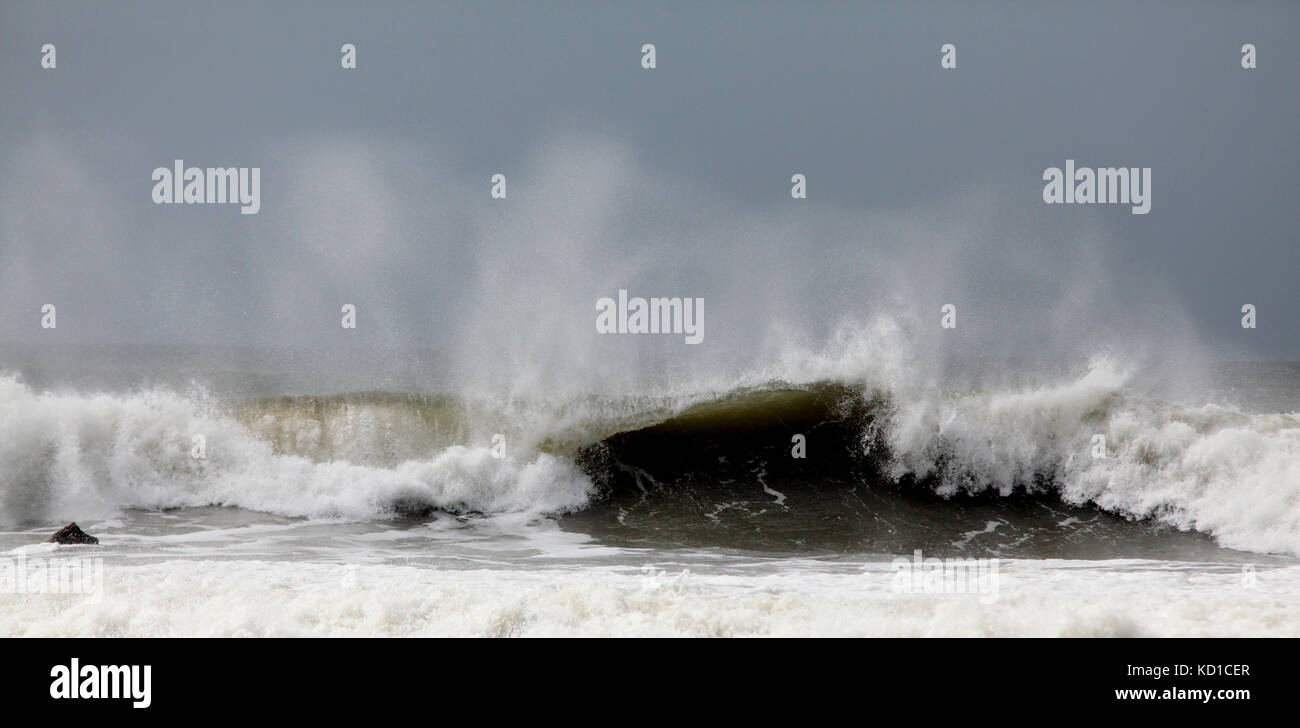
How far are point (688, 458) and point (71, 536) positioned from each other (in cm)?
647

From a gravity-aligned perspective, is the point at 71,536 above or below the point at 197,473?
below

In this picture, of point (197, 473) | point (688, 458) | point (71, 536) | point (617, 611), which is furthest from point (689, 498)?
point (71, 536)

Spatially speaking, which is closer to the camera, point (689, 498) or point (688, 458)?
point (689, 498)

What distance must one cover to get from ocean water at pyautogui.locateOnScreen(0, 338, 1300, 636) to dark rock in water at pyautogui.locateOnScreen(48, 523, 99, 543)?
131 millimetres

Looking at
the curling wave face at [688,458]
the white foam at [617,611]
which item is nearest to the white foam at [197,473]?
the curling wave face at [688,458]

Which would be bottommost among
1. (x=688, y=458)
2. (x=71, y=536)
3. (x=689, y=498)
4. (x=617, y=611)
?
(x=689, y=498)

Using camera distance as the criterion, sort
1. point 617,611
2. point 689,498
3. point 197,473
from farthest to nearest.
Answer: point 197,473
point 689,498
point 617,611

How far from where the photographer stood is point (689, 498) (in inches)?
397

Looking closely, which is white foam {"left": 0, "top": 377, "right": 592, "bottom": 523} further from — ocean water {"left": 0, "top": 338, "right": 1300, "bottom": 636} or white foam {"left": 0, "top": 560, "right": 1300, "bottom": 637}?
white foam {"left": 0, "top": 560, "right": 1300, "bottom": 637}

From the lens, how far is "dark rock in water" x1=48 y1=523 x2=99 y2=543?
7660mm

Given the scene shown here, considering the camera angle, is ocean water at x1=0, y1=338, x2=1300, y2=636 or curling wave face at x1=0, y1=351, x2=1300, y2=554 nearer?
ocean water at x1=0, y1=338, x2=1300, y2=636

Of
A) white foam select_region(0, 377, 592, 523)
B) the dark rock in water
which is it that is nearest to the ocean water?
white foam select_region(0, 377, 592, 523)

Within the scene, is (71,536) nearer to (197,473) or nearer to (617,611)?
(197,473)
